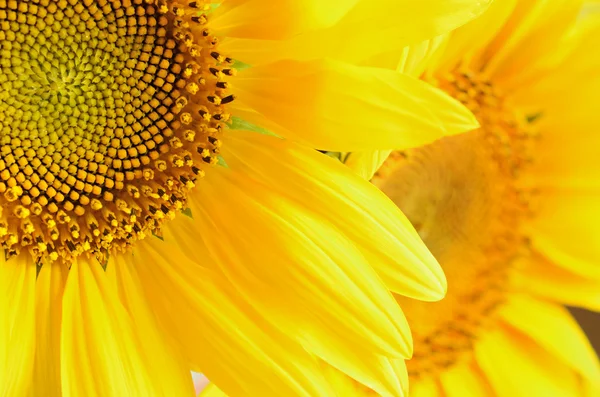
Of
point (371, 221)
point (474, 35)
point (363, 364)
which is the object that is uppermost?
point (474, 35)

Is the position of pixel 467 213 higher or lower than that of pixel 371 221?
higher

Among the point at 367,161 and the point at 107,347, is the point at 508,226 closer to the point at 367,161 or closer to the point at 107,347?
the point at 367,161

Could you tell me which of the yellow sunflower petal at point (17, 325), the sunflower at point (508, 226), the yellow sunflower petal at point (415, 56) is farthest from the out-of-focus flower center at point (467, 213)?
the yellow sunflower petal at point (17, 325)

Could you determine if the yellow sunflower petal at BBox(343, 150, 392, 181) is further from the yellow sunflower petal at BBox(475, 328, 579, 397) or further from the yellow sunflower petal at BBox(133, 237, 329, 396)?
the yellow sunflower petal at BBox(475, 328, 579, 397)

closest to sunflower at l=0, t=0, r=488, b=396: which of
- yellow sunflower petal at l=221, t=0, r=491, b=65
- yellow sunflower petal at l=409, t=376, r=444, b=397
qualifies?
yellow sunflower petal at l=221, t=0, r=491, b=65

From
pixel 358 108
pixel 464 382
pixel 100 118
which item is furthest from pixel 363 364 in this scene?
pixel 464 382

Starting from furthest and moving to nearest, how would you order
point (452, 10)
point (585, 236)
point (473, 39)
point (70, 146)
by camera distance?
point (585, 236) < point (473, 39) < point (70, 146) < point (452, 10)

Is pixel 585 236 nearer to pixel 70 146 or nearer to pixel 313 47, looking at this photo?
pixel 313 47

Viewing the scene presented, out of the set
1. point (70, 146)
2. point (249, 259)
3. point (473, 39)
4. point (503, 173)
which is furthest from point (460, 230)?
point (70, 146)
